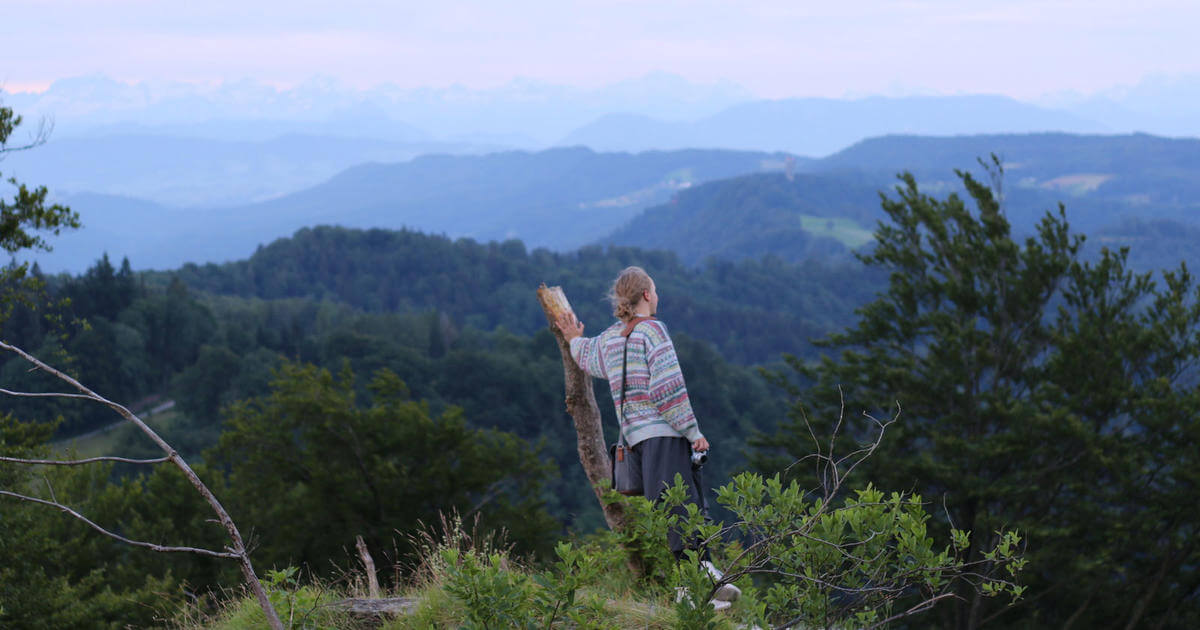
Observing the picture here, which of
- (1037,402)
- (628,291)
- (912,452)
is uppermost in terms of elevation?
(628,291)

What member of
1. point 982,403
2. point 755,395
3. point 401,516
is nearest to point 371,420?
point 401,516

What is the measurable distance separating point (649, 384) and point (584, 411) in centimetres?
104

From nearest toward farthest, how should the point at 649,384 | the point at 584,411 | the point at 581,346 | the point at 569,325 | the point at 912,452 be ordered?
the point at 649,384 → the point at 581,346 → the point at 569,325 → the point at 584,411 → the point at 912,452

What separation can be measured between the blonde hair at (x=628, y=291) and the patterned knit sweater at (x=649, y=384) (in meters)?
0.08

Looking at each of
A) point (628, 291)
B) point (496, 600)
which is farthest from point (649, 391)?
point (496, 600)

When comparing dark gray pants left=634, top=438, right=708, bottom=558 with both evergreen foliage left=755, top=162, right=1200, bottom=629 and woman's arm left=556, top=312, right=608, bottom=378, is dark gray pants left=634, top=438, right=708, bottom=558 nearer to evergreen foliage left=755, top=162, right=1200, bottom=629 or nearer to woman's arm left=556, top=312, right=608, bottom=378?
woman's arm left=556, top=312, right=608, bottom=378

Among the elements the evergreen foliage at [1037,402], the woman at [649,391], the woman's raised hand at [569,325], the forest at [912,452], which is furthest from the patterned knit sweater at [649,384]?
the evergreen foliage at [1037,402]

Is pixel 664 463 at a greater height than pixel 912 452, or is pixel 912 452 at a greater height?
pixel 664 463

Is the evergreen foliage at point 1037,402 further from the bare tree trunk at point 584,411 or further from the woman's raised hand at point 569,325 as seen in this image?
the woman's raised hand at point 569,325

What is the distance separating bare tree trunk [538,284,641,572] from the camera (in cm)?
515

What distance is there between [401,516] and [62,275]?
239 ft

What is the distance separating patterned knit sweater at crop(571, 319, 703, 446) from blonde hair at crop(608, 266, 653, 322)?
8cm

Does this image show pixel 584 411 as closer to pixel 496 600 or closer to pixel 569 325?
pixel 569 325

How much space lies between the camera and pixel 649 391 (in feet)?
14.4
